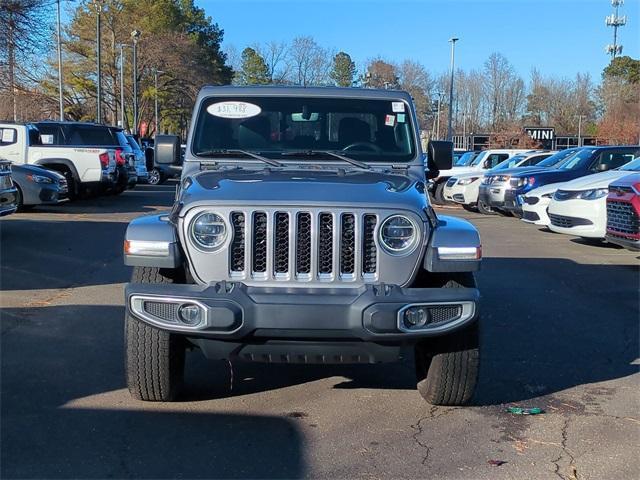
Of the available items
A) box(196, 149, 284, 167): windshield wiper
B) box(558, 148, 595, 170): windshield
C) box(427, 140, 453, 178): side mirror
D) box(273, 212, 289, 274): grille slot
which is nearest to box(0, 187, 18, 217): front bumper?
box(196, 149, 284, 167): windshield wiper

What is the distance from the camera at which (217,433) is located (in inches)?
173

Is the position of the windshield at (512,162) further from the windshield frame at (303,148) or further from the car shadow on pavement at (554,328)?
the windshield frame at (303,148)

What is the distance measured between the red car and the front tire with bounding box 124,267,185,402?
22.5 ft

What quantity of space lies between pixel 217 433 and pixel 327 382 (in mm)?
1228

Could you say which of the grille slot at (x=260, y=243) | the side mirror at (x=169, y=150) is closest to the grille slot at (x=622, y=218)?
the side mirror at (x=169, y=150)

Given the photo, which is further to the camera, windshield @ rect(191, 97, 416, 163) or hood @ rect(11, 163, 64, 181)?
hood @ rect(11, 163, 64, 181)

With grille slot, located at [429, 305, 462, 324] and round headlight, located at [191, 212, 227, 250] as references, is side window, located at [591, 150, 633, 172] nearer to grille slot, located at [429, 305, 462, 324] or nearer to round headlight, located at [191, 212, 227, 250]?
grille slot, located at [429, 305, 462, 324]

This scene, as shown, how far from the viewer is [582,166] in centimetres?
1550

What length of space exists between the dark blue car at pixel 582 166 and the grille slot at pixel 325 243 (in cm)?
1197

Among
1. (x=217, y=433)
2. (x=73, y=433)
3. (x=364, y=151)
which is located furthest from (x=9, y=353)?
(x=364, y=151)

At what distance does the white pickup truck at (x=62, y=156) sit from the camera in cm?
1872

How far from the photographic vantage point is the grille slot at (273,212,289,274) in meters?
4.25

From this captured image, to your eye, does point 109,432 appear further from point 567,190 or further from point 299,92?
point 567,190

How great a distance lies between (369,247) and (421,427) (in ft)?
3.83
